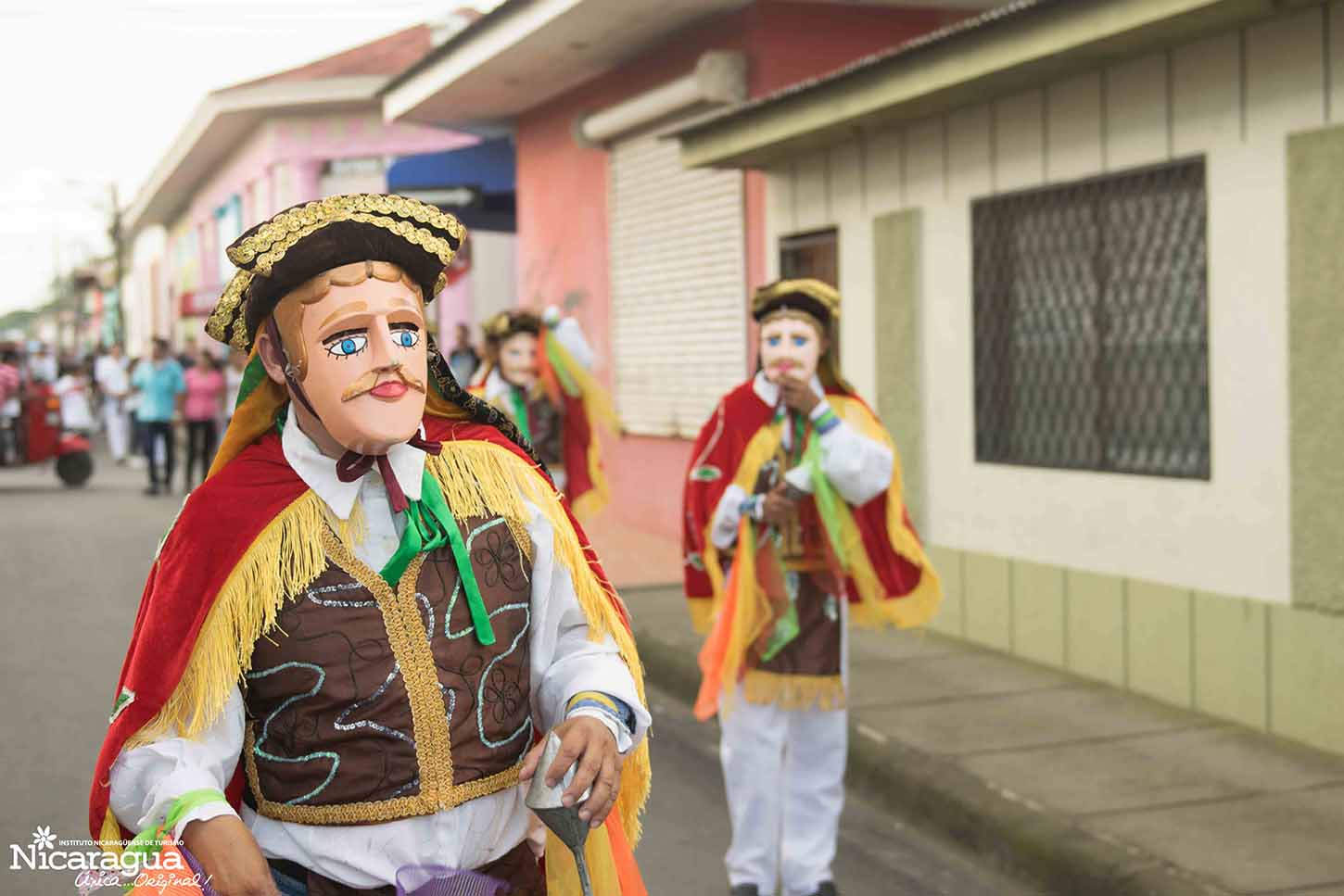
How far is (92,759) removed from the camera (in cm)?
735

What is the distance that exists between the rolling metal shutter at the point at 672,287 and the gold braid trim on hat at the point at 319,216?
9977 mm

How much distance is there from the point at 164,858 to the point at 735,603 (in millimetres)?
3282

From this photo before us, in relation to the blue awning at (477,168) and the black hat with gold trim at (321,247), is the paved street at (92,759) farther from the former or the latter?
the blue awning at (477,168)

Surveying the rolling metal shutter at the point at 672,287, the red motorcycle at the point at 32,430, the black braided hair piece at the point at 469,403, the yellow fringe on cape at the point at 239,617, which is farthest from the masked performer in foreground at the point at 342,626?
the red motorcycle at the point at 32,430

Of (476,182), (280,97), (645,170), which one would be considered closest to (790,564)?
(645,170)

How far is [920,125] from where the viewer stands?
31.9 ft

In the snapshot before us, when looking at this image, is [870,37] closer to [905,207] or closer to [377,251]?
[905,207]

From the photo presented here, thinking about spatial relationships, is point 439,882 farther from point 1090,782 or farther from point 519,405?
point 519,405

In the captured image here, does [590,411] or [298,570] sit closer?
[298,570]

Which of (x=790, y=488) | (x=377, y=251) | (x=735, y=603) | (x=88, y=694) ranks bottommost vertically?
(x=88, y=694)

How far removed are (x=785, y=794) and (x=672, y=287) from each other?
9181 mm

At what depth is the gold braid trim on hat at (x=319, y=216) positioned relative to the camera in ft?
8.57

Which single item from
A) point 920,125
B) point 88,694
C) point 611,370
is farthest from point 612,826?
point 611,370

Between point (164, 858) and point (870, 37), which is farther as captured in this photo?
point (870, 37)
